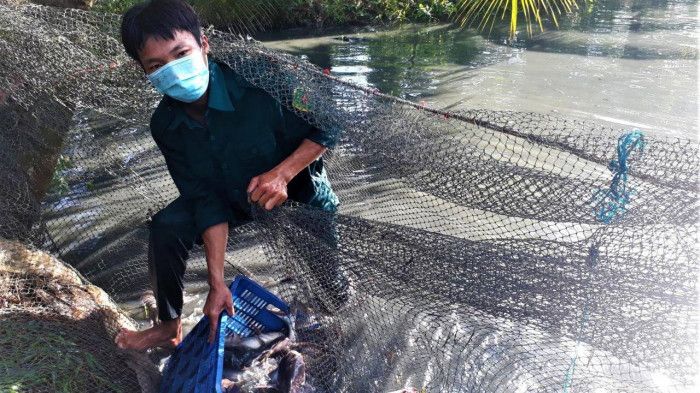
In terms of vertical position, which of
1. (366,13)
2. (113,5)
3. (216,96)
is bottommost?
(366,13)

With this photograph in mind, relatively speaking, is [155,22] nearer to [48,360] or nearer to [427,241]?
[427,241]

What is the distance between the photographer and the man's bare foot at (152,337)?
2852mm

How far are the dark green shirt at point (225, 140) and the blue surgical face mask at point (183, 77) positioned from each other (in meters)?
0.09

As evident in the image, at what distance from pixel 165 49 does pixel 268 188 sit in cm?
65

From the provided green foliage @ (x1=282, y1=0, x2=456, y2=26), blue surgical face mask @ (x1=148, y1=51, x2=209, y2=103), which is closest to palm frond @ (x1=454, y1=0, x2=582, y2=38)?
green foliage @ (x1=282, y1=0, x2=456, y2=26)

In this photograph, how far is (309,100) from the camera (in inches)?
100

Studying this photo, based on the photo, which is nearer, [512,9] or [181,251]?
[181,251]

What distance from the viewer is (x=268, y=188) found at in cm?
241

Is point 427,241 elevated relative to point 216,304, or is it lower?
elevated

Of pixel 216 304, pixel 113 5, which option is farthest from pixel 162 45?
A: pixel 113 5

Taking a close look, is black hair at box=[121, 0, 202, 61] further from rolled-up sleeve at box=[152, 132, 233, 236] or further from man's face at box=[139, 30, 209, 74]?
rolled-up sleeve at box=[152, 132, 233, 236]

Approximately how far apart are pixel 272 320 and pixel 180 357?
0.46 m

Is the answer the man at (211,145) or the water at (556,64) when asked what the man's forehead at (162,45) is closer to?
the man at (211,145)

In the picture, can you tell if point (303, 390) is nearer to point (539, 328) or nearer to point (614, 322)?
point (539, 328)
